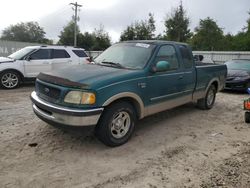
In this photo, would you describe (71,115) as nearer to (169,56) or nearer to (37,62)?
(169,56)

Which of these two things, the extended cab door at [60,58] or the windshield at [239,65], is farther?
the windshield at [239,65]

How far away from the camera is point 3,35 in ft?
249

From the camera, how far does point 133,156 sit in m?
3.82

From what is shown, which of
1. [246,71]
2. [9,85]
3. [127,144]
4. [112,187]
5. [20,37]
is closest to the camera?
[112,187]

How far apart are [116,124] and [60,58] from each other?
22.7ft

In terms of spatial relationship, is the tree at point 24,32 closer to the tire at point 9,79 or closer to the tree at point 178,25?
the tree at point 178,25

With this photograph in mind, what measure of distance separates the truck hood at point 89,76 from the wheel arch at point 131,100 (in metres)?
0.26

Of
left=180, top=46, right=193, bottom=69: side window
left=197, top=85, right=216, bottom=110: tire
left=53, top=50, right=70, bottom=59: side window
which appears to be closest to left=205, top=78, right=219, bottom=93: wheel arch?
→ left=197, top=85, right=216, bottom=110: tire

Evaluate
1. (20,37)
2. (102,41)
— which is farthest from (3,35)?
(102,41)

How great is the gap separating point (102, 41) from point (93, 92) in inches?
1533

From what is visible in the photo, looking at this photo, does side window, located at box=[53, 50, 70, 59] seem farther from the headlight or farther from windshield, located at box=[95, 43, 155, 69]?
the headlight

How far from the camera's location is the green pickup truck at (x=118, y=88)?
11.9ft

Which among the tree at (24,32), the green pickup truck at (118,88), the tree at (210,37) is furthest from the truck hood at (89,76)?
the tree at (24,32)

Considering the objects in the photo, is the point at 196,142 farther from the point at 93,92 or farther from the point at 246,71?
the point at 246,71
